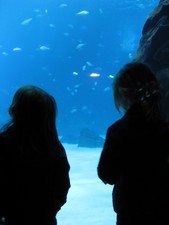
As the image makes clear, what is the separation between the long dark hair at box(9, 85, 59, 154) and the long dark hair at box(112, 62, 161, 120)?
493 mm

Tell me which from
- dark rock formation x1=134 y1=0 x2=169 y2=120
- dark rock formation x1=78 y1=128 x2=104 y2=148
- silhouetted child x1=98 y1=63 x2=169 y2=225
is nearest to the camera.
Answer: silhouetted child x1=98 y1=63 x2=169 y2=225

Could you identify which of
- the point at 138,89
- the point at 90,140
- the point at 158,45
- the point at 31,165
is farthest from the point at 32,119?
the point at 90,140

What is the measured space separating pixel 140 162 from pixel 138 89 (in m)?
0.48

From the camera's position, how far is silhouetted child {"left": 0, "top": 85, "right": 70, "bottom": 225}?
187 centimetres

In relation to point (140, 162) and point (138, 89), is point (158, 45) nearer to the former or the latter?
point (138, 89)

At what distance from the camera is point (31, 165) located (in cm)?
190

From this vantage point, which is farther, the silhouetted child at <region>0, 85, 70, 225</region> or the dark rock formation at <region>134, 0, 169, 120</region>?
the dark rock formation at <region>134, 0, 169, 120</region>

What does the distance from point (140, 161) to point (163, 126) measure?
0.91ft

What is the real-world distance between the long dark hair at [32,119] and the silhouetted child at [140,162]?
0.42 meters

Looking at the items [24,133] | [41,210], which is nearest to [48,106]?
[24,133]

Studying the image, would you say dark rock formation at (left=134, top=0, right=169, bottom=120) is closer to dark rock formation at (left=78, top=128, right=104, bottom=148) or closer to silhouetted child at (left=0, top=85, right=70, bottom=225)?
silhouetted child at (left=0, top=85, right=70, bottom=225)

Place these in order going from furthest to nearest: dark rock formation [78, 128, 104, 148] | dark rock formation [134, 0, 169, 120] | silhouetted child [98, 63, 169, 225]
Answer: dark rock formation [78, 128, 104, 148], dark rock formation [134, 0, 169, 120], silhouetted child [98, 63, 169, 225]

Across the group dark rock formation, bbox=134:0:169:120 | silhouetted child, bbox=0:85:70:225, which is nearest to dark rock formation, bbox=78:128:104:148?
dark rock formation, bbox=134:0:169:120

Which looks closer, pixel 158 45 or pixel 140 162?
pixel 140 162
